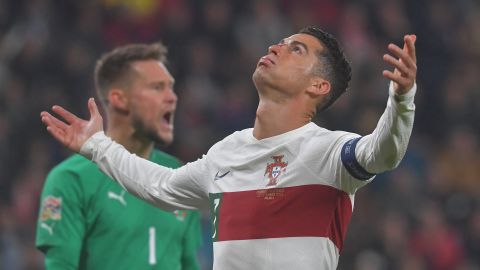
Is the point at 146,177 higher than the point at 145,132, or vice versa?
the point at 145,132

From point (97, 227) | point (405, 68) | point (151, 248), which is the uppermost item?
point (405, 68)

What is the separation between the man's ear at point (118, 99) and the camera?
20.9 ft

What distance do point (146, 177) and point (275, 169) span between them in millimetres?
704

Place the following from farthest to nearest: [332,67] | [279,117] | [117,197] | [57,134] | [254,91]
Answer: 1. [254,91]
2. [117,197]
3. [57,134]
4. [332,67]
5. [279,117]

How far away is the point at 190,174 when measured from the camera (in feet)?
16.3

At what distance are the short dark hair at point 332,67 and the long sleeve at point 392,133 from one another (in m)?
0.64

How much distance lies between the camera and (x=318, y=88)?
15.7 ft

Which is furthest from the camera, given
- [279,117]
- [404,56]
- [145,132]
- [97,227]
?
[145,132]

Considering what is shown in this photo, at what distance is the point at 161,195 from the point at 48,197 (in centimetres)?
105

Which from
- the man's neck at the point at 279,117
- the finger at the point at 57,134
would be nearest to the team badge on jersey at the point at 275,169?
the man's neck at the point at 279,117

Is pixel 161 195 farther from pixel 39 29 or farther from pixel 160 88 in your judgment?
pixel 39 29

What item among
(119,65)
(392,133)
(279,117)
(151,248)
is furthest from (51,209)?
(392,133)

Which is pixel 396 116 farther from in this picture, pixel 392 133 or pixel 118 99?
pixel 118 99

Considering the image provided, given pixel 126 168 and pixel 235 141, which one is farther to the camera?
pixel 126 168
